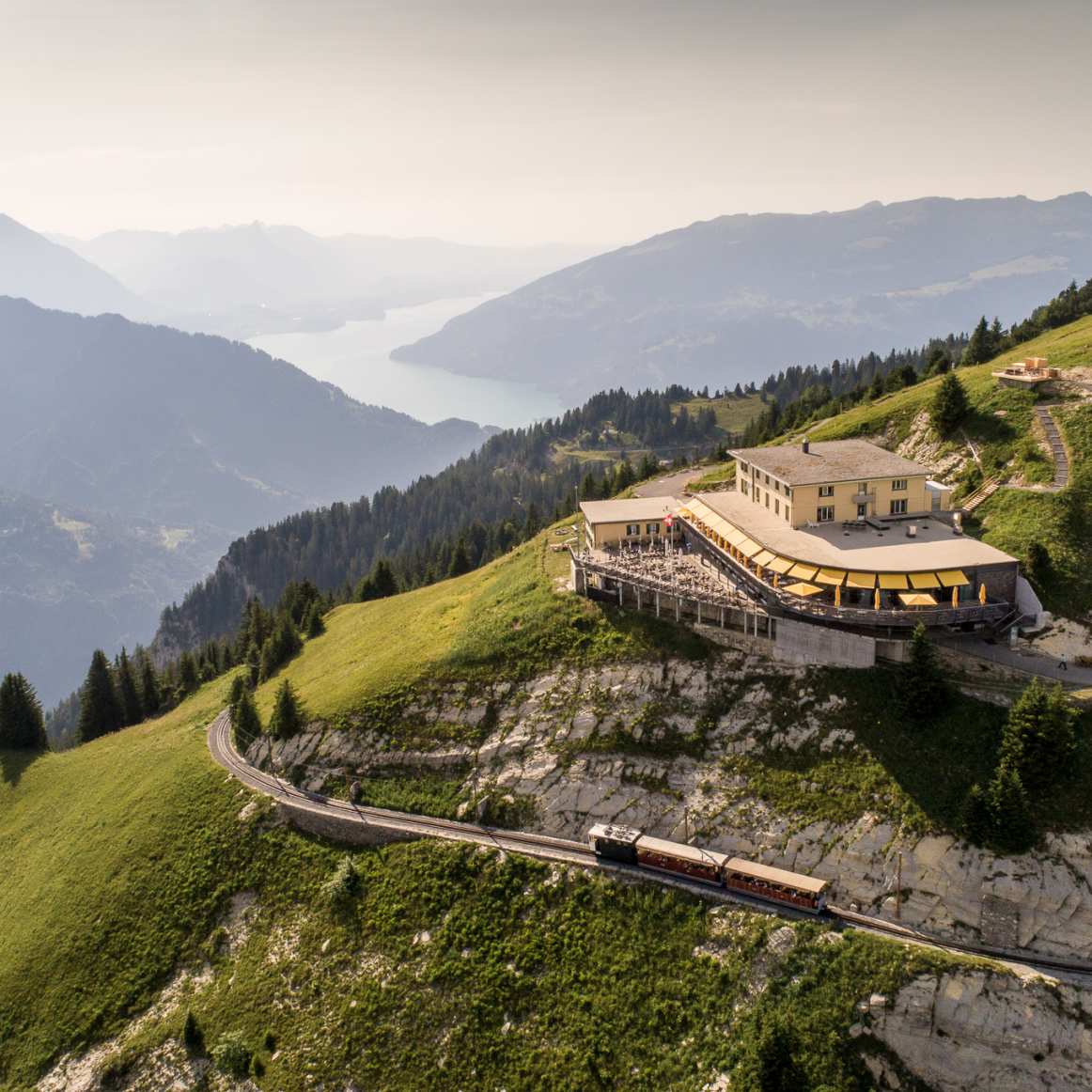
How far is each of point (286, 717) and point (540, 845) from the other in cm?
2901

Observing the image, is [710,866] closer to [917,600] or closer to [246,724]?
[917,600]

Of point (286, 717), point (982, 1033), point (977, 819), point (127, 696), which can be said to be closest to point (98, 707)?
point (127, 696)

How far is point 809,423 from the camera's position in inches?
4749

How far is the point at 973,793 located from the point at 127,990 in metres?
58.8

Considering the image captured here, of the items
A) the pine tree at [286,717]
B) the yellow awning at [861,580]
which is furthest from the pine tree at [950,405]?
the pine tree at [286,717]

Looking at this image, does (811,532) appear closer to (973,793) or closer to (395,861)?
(973,793)

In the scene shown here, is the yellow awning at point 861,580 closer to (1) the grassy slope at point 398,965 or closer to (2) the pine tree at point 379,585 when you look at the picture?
(1) the grassy slope at point 398,965

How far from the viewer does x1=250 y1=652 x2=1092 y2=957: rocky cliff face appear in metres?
42.1

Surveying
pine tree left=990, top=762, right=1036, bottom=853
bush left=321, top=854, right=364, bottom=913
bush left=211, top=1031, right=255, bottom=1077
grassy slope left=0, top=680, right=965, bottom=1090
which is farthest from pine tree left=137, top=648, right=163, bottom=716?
pine tree left=990, top=762, right=1036, bottom=853

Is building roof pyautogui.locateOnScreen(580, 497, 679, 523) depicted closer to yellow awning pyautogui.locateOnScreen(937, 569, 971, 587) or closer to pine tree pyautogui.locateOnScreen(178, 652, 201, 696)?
yellow awning pyautogui.locateOnScreen(937, 569, 971, 587)

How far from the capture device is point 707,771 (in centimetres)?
5384

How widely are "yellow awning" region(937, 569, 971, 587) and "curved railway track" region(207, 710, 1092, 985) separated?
23.1m

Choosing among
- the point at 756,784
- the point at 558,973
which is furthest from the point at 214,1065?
the point at 756,784

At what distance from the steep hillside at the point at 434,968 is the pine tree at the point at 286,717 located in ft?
13.1
